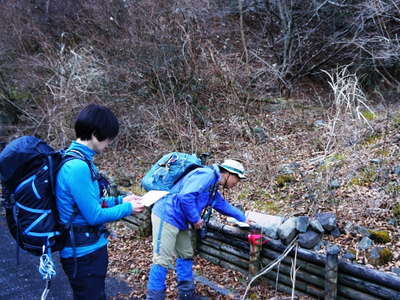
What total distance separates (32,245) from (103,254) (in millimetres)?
482

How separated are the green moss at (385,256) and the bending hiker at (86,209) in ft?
9.89

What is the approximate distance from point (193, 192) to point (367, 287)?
1870 mm

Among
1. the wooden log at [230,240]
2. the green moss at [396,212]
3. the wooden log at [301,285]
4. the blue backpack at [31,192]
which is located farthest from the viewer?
the green moss at [396,212]

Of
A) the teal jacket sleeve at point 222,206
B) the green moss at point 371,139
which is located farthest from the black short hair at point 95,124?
the green moss at point 371,139

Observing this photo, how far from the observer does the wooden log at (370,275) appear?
139 inches

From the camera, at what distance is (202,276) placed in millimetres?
5000

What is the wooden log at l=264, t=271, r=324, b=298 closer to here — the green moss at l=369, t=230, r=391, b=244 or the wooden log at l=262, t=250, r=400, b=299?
the wooden log at l=262, t=250, r=400, b=299

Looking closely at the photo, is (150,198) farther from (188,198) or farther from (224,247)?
(224,247)

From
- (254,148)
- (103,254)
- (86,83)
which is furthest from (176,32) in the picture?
(103,254)

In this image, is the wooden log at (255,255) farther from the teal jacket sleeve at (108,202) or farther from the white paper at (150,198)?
the teal jacket sleeve at (108,202)

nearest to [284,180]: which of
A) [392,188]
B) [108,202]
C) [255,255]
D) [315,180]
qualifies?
[315,180]

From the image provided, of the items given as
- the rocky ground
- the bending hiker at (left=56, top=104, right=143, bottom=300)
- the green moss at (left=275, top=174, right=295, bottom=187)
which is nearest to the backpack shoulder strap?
the bending hiker at (left=56, top=104, right=143, bottom=300)

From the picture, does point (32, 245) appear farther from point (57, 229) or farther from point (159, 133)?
point (159, 133)

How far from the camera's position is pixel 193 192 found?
12.4 feet
